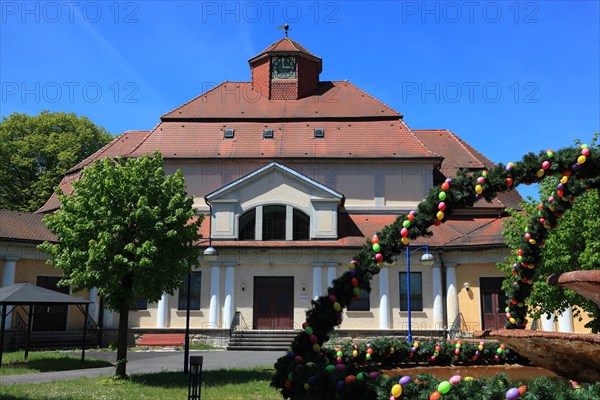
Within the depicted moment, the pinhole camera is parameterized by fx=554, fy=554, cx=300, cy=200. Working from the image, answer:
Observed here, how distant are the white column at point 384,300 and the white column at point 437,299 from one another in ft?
7.42

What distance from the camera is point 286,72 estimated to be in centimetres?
3578

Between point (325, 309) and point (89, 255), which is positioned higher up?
point (89, 255)

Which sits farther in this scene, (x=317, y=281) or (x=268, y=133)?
(x=268, y=133)

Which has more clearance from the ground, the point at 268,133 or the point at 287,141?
the point at 268,133

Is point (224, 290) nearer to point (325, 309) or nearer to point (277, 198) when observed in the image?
point (277, 198)

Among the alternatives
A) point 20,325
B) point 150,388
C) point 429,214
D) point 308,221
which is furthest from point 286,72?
point 429,214

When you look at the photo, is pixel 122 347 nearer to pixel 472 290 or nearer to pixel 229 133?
pixel 472 290

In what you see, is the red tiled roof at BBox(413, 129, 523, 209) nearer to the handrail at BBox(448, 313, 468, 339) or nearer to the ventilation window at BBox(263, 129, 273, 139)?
the handrail at BBox(448, 313, 468, 339)

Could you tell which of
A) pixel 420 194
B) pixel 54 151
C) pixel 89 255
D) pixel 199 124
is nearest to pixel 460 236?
pixel 420 194

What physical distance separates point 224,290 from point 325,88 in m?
15.9

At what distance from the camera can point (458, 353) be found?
444 inches

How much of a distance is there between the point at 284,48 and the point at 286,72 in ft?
5.39

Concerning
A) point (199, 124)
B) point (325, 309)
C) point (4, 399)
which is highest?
point (199, 124)

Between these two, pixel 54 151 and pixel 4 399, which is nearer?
pixel 4 399
